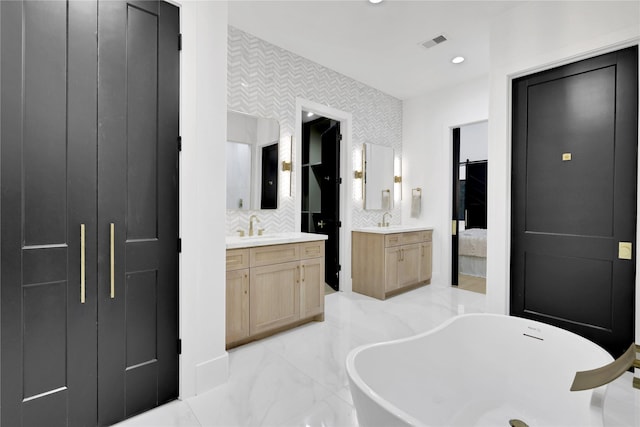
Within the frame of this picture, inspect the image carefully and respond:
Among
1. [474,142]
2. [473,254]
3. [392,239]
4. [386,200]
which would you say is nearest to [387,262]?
[392,239]

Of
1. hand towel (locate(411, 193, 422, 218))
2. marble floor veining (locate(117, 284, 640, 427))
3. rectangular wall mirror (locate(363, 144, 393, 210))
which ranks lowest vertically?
marble floor veining (locate(117, 284, 640, 427))

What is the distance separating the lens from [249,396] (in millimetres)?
2029

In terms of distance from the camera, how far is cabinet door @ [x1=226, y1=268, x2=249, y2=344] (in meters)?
2.62

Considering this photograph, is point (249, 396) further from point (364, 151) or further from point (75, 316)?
point (364, 151)

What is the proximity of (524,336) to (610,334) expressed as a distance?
1.12 meters

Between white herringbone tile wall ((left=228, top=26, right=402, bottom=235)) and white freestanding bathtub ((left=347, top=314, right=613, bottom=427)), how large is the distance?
2144mm

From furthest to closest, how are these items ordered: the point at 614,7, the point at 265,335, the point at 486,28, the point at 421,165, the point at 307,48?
1. the point at 421,165
2. the point at 307,48
3. the point at 486,28
4. the point at 265,335
5. the point at 614,7

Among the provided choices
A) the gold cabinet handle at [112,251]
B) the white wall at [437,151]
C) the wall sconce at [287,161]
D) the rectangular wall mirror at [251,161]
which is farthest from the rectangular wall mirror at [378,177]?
the gold cabinet handle at [112,251]

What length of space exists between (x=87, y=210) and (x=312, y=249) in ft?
6.61

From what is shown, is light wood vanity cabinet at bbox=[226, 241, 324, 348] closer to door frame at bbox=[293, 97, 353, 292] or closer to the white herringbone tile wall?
the white herringbone tile wall

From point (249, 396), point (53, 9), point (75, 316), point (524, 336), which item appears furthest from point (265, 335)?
point (53, 9)

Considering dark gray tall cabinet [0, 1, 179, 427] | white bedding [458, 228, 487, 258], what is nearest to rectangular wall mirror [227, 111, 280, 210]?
dark gray tall cabinet [0, 1, 179, 427]

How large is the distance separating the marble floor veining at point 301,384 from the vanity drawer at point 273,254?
0.72 metres

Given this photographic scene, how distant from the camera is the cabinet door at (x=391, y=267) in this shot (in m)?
4.12
